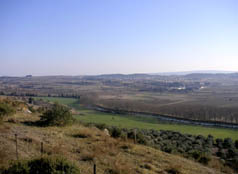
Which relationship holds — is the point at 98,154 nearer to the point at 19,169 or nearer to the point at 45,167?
the point at 45,167

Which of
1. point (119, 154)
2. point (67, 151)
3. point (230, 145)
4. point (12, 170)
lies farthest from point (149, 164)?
point (230, 145)

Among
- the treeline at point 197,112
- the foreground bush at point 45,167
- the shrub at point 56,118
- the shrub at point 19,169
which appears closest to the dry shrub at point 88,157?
the foreground bush at point 45,167

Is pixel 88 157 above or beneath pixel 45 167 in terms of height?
beneath

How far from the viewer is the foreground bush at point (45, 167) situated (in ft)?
15.5

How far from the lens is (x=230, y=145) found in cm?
1977

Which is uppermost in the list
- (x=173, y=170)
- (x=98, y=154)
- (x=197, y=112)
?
(x=98, y=154)

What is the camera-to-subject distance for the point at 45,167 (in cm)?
A: 484

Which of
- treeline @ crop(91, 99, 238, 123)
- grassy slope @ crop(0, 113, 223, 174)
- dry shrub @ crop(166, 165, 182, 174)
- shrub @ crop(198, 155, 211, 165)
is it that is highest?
grassy slope @ crop(0, 113, 223, 174)

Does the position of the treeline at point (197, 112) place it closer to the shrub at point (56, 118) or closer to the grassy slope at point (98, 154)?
the shrub at point (56, 118)

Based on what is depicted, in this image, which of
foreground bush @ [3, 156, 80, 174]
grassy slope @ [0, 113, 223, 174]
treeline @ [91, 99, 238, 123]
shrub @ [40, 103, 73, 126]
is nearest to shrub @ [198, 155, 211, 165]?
grassy slope @ [0, 113, 223, 174]

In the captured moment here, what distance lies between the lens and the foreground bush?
15.5 ft

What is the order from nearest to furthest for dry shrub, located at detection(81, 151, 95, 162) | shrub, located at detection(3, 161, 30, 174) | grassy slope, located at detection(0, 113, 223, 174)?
shrub, located at detection(3, 161, 30, 174), grassy slope, located at detection(0, 113, 223, 174), dry shrub, located at detection(81, 151, 95, 162)

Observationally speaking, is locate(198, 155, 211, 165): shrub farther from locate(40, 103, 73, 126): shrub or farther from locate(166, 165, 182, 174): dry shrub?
locate(40, 103, 73, 126): shrub

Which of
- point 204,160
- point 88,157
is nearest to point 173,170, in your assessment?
point 88,157
